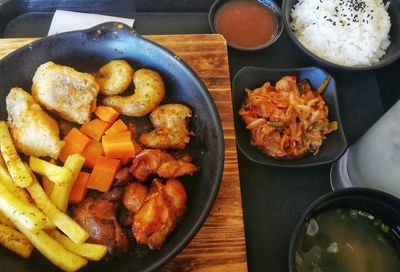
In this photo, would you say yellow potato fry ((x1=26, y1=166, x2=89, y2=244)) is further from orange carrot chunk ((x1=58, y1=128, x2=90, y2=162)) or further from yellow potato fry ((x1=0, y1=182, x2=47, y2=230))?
orange carrot chunk ((x1=58, y1=128, x2=90, y2=162))

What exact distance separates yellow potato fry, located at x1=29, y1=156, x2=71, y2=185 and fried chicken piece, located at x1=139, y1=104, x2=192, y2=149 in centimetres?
48

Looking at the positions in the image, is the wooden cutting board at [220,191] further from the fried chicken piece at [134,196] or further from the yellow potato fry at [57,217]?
the yellow potato fry at [57,217]

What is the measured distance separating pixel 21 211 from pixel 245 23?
2035 millimetres

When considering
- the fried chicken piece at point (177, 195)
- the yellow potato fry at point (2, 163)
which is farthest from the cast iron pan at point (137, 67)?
the yellow potato fry at point (2, 163)

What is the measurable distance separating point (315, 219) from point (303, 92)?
90 cm

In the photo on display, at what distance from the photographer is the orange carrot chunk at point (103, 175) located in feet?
7.09

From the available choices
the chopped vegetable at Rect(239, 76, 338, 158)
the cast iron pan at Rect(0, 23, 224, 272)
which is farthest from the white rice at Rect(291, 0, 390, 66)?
the cast iron pan at Rect(0, 23, 224, 272)

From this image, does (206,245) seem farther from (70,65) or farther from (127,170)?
(70,65)

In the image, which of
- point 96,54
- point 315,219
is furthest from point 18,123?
point 315,219

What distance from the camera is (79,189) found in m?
2.14

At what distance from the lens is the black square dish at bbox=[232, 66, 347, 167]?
8.12 feet

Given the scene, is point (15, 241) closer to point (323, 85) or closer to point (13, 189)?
point (13, 189)

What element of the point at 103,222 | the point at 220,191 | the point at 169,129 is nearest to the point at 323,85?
the point at 220,191

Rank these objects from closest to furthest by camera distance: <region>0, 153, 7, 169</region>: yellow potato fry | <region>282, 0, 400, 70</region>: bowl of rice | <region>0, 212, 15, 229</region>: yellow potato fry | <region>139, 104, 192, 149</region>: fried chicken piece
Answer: <region>0, 212, 15, 229</region>: yellow potato fry → <region>0, 153, 7, 169</region>: yellow potato fry → <region>139, 104, 192, 149</region>: fried chicken piece → <region>282, 0, 400, 70</region>: bowl of rice
